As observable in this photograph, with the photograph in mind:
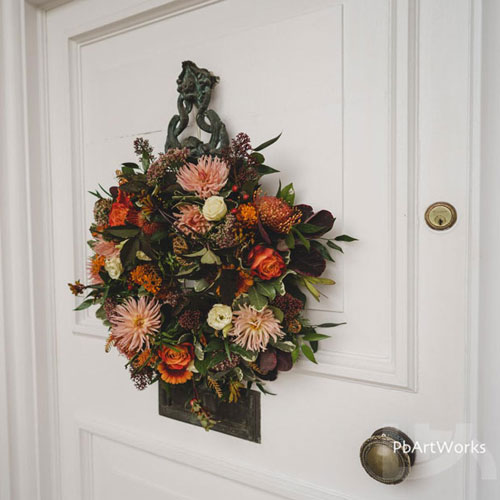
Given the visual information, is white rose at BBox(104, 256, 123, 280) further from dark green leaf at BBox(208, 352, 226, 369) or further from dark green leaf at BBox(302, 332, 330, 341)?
dark green leaf at BBox(302, 332, 330, 341)

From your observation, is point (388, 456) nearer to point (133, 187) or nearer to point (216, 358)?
point (216, 358)

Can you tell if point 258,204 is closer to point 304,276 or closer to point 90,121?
point 304,276

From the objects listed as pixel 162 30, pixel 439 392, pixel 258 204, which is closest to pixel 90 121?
pixel 162 30

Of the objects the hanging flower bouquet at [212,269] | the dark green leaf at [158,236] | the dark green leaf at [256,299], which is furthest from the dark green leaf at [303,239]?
the dark green leaf at [158,236]

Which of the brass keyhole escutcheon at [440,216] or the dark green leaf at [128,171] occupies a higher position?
the dark green leaf at [128,171]

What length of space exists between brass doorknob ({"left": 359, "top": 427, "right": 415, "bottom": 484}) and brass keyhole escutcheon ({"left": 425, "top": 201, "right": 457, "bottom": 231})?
328 mm

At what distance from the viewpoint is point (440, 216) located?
62cm

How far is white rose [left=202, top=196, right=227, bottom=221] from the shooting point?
0.65 meters

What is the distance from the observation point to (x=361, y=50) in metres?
0.67

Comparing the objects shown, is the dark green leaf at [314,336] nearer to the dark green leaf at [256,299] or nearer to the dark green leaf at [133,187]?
the dark green leaf at [256,299]

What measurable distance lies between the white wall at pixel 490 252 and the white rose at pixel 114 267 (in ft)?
1.96

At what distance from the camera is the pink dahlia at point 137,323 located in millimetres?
723

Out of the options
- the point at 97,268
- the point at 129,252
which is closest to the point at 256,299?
the point at 129,252

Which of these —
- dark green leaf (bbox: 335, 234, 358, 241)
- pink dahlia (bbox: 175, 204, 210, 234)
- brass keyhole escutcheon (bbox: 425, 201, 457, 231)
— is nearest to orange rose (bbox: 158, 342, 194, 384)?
pink dahlia (bbox: 175, 204, 210, 234)
